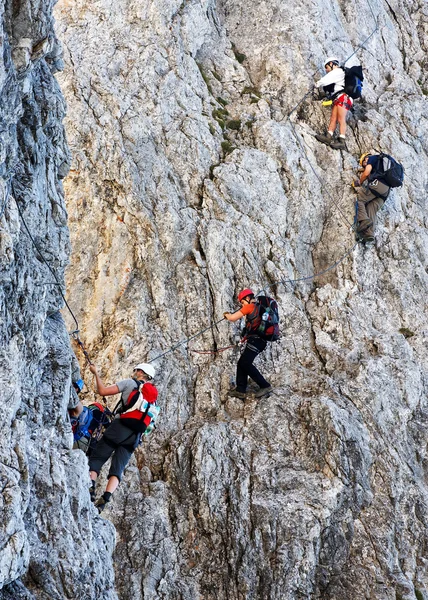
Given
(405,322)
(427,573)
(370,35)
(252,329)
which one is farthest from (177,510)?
(370,35)

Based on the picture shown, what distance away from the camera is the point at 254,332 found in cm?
1581

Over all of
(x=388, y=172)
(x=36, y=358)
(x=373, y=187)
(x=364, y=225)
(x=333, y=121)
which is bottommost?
(x=36, y=358)

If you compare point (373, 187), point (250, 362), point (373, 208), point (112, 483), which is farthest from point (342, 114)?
point (112, 483)

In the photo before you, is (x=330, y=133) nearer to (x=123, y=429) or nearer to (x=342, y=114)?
(x=342, y=114)

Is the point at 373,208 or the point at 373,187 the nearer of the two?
the point at 373,187

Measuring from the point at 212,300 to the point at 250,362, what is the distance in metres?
2.18

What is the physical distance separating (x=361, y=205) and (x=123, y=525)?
11101 mm

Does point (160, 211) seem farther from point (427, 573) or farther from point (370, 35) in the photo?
point (370, 35)

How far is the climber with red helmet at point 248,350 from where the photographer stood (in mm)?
15742

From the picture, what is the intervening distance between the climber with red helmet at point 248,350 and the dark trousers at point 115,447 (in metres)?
3.90

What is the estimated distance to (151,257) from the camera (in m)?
17.4

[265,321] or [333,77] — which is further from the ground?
[333,77]

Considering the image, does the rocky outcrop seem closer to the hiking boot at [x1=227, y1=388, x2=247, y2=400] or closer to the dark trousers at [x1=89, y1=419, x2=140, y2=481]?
the hiking boot at [x1=227, y1=388, x2=247, y2=400]

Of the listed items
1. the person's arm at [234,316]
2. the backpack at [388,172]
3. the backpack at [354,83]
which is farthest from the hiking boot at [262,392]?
the backpack at [354,83]
